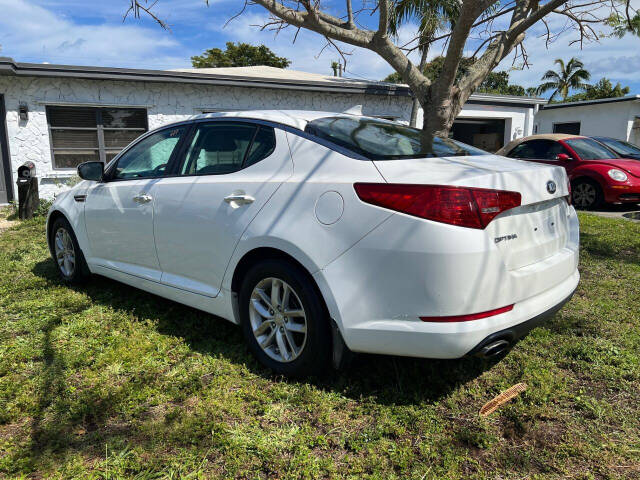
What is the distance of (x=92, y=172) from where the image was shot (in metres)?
4.25

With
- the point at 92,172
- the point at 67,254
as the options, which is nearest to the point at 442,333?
the point at 92,172

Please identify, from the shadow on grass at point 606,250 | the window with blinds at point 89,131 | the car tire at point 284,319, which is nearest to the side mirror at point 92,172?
the car tire at point 284,319

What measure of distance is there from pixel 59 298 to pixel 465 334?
147 inches

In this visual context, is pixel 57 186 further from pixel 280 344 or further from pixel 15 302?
pixel 280 344

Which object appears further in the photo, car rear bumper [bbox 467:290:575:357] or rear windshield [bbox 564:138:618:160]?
rear windshield [bbox 564:138:618:160]

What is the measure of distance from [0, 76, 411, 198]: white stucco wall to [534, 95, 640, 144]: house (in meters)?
14.3

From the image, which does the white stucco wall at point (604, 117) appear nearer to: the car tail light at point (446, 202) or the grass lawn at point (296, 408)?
the grass lawn at point (296, 408)

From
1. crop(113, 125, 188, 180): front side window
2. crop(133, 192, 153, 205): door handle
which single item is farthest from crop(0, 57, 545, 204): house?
crop(133, 192, 153, 205): door handle

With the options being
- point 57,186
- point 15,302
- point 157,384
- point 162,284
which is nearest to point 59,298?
point 15,302

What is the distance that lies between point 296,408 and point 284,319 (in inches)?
19.7

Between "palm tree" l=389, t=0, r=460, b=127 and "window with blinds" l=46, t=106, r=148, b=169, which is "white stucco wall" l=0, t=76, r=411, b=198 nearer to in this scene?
"window with blinds" l=46, t=106, r=148, b=169

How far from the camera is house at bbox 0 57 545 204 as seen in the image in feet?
32.9

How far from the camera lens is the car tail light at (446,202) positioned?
2256mm

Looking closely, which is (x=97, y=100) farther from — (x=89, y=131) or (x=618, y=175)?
(x=618, y=175)
